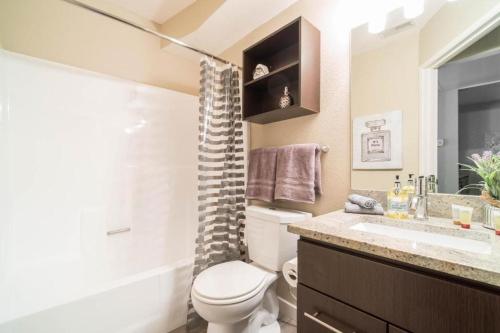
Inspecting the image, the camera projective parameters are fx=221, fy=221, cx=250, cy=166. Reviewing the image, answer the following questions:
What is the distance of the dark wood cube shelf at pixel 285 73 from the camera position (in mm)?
1366

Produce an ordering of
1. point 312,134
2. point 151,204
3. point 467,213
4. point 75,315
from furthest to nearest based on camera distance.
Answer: point 151,204, point 312,134, point 75,315, point 467,213

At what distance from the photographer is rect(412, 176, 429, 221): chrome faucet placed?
973 mm

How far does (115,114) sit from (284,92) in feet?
4.28

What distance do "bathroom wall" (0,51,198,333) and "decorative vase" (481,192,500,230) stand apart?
5.30 ft

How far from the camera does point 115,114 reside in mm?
1721

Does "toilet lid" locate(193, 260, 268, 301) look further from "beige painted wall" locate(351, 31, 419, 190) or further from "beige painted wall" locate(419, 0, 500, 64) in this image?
"beige painted wall" locate(419, 0, 500, 64)

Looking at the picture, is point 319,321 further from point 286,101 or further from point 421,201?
point 286,101

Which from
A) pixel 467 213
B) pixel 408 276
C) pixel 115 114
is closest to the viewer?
pixel 408 276

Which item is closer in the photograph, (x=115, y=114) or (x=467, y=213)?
(x=467, y=213)

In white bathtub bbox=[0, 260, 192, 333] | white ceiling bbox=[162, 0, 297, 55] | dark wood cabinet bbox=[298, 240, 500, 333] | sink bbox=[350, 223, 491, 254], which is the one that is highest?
white ceiling bbox=[162, 0, 297, 55]

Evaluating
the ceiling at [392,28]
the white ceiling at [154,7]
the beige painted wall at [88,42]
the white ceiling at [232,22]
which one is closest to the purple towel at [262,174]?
the ceiling at [392,28]

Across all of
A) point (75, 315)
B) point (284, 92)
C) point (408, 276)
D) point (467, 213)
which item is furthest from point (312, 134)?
point (75, 315)

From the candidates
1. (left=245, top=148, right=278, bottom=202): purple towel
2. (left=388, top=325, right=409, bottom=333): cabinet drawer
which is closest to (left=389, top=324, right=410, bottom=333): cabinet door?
(left=388, top=325, right=409, bottom=333): cabinet drawer

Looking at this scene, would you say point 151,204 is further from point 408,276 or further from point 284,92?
point 408,276
